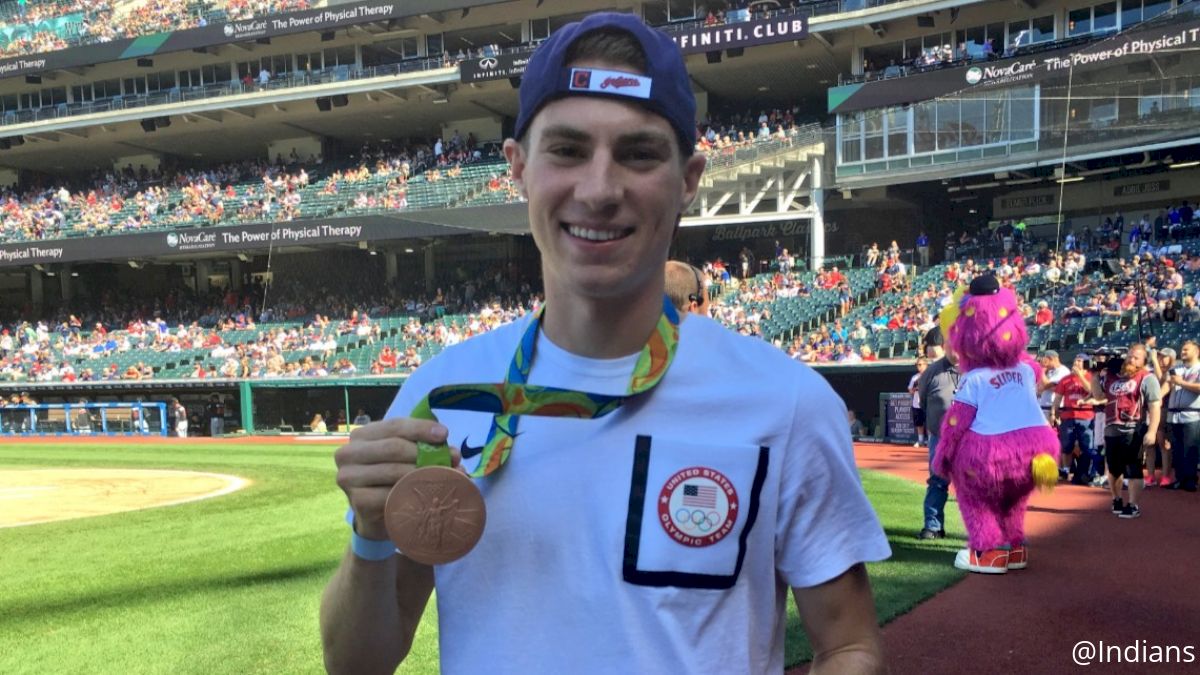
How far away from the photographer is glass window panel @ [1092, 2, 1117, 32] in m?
26.5

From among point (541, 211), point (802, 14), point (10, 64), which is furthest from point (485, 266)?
point (10, 64)

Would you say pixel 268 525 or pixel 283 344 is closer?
pixel 268 525

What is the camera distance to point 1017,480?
22.6 feet

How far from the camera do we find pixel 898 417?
63.2 ft

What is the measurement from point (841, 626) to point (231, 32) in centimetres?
4047

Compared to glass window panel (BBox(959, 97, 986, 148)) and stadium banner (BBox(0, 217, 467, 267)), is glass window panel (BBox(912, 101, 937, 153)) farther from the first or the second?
stadium banner (BBox(0, 217, 467, 267))

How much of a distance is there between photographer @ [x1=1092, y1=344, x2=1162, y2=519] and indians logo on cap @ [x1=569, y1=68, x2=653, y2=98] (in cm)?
916

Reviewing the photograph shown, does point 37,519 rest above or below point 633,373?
below

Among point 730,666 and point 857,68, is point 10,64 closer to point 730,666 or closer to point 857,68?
point 857,68

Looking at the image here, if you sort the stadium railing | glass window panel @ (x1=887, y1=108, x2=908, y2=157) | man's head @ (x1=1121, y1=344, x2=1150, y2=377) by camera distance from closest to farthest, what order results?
man's head @ (x1=1121, y1=344, x2=1150, y2=377) < glass window panel @ (x1=887, y1=108, x2=908, y2=157) < the stadium railing

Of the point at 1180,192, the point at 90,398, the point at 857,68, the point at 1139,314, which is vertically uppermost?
the point at 857,68

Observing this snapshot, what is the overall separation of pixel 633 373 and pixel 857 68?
1233 inches

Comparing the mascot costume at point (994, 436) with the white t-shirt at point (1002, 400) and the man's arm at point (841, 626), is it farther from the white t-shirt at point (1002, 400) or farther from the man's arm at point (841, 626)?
the man's arm at point (841, 626)

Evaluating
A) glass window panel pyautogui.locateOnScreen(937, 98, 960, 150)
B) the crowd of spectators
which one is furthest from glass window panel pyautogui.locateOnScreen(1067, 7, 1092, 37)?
the crowd of spectators
